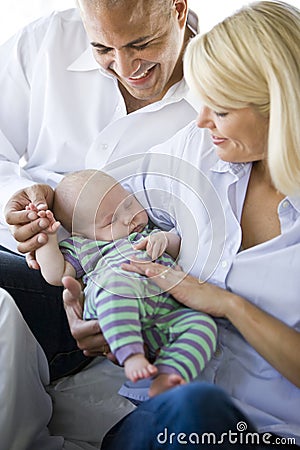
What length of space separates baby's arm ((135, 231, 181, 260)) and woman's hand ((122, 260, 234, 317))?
0.02 m

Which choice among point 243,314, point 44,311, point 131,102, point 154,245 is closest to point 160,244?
point 154,245

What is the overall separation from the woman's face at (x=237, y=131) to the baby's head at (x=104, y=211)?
0.40ft

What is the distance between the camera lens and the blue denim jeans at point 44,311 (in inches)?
38.4

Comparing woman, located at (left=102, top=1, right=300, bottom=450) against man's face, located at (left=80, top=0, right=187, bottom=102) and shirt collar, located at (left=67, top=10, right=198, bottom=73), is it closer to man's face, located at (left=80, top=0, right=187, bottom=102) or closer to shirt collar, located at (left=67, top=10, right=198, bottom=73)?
man's face, located at (left=80, top=0, right=187, bottom=102)

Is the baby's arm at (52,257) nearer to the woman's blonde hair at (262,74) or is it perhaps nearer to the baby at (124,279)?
the baby at (124,279)

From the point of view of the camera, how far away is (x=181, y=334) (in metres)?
0.75

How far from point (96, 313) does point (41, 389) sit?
24cm

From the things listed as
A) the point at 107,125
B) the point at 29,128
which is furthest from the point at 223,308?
the point at 29,128

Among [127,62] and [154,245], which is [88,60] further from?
[154,245]

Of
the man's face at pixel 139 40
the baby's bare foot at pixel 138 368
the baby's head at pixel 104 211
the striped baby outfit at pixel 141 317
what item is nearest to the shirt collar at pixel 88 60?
the man's face at pixel 139 40

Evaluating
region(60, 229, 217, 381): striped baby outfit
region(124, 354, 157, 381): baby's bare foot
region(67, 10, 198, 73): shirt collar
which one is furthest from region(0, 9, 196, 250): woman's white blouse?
region(124, 354, 157, 381): baby's bare foot

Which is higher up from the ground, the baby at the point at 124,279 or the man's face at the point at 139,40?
the man's face at the point at 139,40

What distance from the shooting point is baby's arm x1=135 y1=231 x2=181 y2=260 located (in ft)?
2.68

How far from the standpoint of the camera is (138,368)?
2.39 ft
